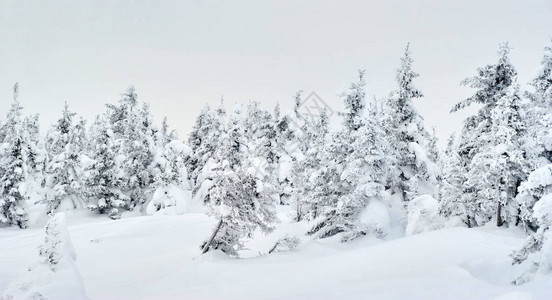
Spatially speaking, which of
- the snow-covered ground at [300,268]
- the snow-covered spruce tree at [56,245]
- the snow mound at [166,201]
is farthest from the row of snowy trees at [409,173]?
the snow mound at [166,201]

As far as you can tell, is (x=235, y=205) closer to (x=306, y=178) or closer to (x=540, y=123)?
(x=306, y=178)

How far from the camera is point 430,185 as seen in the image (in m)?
26.8

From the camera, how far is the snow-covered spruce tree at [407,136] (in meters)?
26.1

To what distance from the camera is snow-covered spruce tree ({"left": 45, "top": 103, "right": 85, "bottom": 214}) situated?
36.3 meters

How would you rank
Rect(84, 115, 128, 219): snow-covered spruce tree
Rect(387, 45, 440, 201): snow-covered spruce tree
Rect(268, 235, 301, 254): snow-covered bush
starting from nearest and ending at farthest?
Rect(268, 235, 301, 254): snow-covered bush, Rect(387, 45, 440, 201): snow-covered spruce tree, Rect(84, 115, 128, 219): snow-covered spruce tree

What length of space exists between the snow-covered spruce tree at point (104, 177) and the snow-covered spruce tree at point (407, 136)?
27628 mm

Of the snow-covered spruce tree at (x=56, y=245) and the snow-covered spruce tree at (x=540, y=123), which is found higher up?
the snow-covered spruce tree at (x=540, y=123)

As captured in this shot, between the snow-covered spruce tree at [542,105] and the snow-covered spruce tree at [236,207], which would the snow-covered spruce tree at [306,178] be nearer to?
the snow-covered spruce tree at [236,207]

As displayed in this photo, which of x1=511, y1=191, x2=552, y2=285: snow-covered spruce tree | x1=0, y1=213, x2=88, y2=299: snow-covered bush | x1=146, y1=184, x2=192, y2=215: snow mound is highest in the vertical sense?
x1=511, y1=191, x2=552, y2=285: snow-covered spruce tree

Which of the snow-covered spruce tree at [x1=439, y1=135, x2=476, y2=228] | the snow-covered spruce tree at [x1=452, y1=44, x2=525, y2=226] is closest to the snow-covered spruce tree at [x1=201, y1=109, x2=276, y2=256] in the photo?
the snow-covered spruce tree at [x1=439, y1=135, x2=476, y2=228]

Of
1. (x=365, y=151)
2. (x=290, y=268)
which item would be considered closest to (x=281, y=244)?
(x=290, y=268)

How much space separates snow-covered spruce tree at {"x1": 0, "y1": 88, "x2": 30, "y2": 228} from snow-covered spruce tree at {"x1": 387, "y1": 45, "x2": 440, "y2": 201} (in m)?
33.5

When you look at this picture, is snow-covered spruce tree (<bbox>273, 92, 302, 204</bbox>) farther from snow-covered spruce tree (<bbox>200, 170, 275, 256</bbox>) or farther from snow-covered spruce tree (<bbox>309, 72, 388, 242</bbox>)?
snow-covered spruce tree (<bbox>200, 170, 275, 256</bbox>)

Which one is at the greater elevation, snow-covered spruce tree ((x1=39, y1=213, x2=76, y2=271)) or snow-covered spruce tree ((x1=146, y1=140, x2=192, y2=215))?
snow-covered spruce tree ((x1=39, y1=213, x2=76, y2=271))
